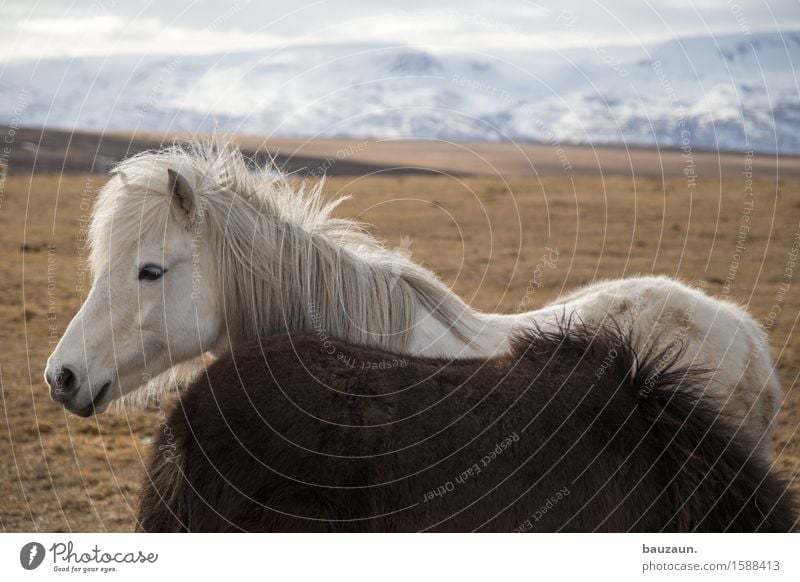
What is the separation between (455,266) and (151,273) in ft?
41.6

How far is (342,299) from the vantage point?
10.7 feet

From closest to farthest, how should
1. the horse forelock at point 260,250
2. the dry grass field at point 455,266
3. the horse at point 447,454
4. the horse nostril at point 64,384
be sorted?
the horse at point 447,454
the horse nostril at point 64,384
the horse forelock at point 260,250
the dry grass field at point 455,266

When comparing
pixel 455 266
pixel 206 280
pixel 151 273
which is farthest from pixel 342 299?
pixel 455 266

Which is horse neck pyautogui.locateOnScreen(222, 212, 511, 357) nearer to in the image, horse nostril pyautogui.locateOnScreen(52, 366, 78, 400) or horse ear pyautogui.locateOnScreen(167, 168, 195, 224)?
horse ear pyautogui.locateOnScreen(167, 168, 195, 224)

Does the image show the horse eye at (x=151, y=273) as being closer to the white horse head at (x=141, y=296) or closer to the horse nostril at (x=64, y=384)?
the white horse head at (x=141, y=296)

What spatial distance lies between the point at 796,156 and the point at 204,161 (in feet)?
152

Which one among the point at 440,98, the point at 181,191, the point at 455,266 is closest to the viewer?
the point at 181,191

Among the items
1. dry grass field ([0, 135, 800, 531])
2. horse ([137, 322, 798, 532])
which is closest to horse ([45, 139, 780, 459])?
horse ([137, 322, 798, 532])

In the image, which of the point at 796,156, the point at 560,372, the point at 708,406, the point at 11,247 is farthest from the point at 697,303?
the point at 796,156

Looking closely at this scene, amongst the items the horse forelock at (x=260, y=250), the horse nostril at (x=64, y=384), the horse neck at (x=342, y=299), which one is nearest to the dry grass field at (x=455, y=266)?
the horse forelock at (x=260, y=250)

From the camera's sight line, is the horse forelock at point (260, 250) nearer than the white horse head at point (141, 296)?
No

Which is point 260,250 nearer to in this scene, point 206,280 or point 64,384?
point 206,280

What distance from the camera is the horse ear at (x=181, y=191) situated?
3.00m

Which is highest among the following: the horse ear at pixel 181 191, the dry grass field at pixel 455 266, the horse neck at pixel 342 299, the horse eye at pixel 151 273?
the horse ear at pixel 181 191
